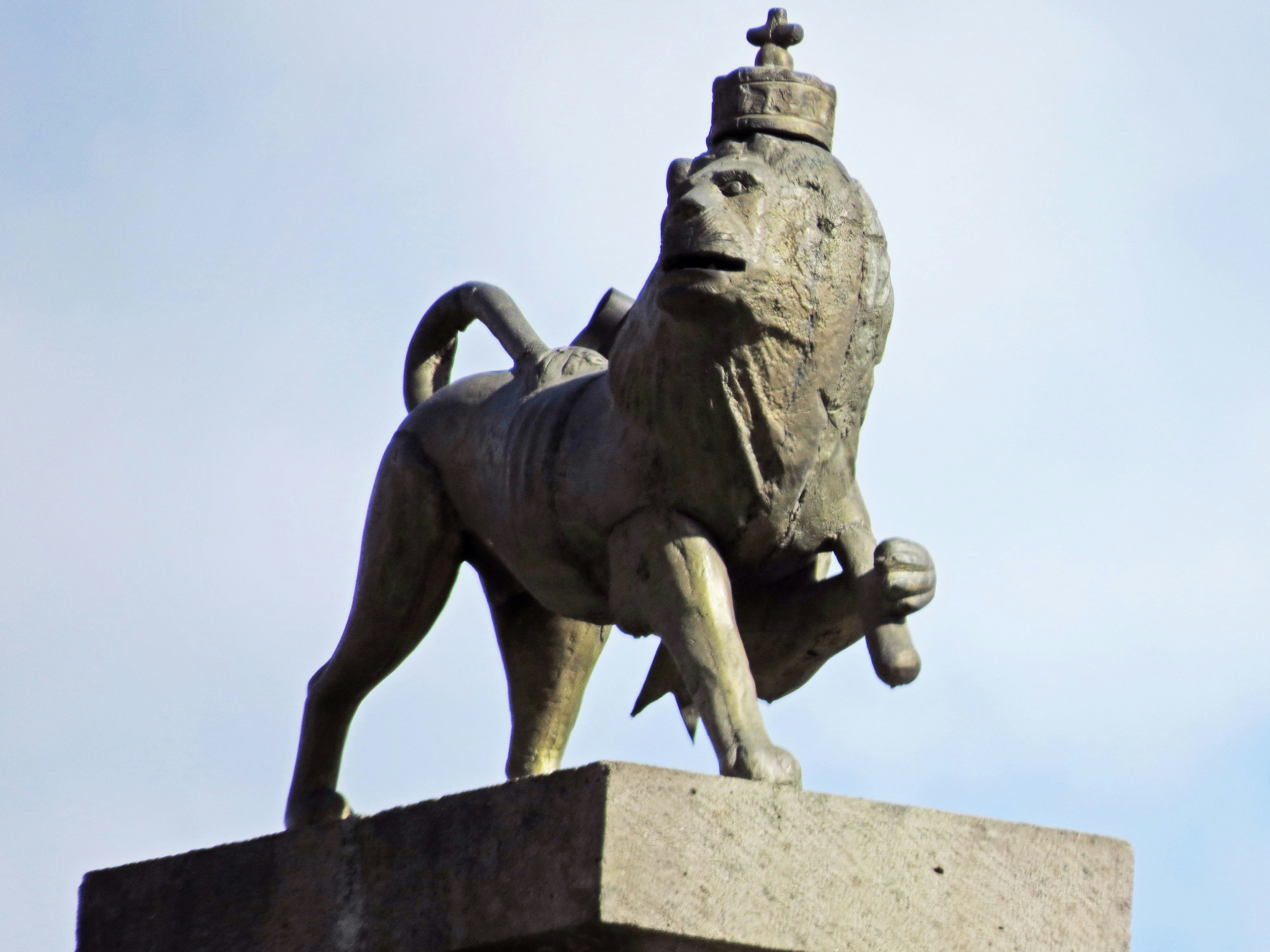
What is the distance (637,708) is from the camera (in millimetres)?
5566

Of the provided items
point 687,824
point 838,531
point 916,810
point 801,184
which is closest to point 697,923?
point 687,824

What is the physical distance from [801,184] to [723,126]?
0.81 feet

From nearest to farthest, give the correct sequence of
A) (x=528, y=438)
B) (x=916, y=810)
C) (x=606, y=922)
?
(x=606, y=922) → (x=916, y=810) → (x=528, y=438)

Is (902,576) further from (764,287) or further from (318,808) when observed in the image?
(318,808)

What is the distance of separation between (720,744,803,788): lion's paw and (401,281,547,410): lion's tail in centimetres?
142

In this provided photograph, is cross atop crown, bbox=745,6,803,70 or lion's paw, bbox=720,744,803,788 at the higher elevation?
cross atop crown, bbox=745,6,803,70

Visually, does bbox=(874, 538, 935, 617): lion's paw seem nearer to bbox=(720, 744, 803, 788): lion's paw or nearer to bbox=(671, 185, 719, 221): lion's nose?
bbox=(720, 744, 803, 788): lion's paw

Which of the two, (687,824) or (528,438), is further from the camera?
(528,438)

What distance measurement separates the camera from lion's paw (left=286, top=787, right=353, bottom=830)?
18.6 feet

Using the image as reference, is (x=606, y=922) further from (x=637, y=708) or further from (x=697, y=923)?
(x=637, y=708)

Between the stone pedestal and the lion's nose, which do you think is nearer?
the stone pedestal

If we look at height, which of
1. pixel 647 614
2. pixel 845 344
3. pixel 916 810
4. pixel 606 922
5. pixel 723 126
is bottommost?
pixel 606 922

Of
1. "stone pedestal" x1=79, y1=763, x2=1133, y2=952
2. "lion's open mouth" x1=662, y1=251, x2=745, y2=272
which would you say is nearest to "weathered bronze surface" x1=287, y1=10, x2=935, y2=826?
"lion's open mouth" x1=662, y1=251, x2=745, y2=272

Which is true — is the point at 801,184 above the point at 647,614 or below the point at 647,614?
above
